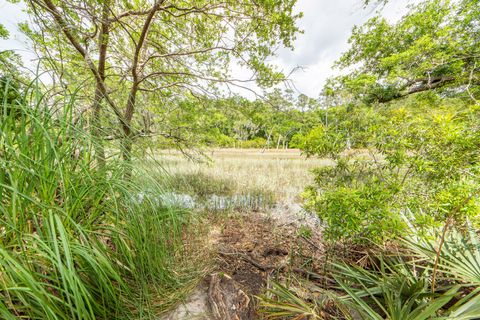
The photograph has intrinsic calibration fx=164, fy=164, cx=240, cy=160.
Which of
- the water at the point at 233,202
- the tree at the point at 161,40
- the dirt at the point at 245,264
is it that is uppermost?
the tree at the point at 161,40

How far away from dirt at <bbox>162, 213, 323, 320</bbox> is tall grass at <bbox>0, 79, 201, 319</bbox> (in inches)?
16.1

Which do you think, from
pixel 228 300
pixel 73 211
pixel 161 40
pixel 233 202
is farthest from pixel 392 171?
pixel 161 40

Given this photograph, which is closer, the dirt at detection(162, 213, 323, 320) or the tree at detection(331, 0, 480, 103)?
the dirt at detection(162, 213, 323, 320)

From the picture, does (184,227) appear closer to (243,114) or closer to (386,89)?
(243,114)

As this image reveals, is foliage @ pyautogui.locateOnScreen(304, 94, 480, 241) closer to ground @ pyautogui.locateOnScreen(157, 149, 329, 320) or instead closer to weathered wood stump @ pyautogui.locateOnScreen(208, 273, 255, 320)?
ground @ pyautogui.locateOnScreen(157, 149, 329, 320)

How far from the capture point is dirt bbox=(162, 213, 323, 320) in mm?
1474

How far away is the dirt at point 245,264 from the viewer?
1474 mm

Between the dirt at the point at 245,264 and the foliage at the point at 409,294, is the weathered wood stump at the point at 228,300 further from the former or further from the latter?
the foliage at the point at 409,294

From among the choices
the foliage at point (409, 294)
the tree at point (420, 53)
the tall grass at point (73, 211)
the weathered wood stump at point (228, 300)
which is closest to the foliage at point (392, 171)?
the foliage at point (409, 294)

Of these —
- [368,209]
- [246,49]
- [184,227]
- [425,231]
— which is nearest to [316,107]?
[246,49]

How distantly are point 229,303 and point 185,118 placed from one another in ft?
10.9

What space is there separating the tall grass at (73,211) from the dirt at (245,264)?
41 centimetres

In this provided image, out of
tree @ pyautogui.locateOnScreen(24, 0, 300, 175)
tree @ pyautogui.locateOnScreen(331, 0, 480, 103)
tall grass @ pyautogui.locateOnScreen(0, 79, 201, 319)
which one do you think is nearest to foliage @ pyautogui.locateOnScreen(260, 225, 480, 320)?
tall grass @ pyautogui.locateOnScreen(0, 79, 201, 319)

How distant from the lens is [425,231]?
1415 mm
